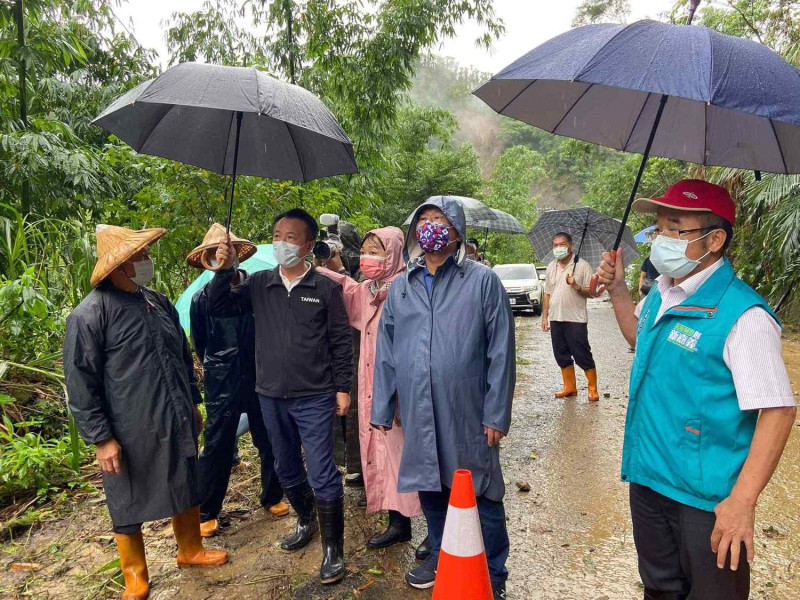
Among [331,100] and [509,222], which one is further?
[509,222]

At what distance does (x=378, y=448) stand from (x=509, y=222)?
7998 mm

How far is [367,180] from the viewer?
359 inches

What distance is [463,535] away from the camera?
229 cm

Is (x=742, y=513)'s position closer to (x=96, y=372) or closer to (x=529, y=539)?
(x=529, y=539)

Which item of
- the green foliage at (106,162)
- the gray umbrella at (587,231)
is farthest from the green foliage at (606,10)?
the gray umbrella at (587,231)

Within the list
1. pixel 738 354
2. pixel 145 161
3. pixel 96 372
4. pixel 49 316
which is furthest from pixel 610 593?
pixel 145 161

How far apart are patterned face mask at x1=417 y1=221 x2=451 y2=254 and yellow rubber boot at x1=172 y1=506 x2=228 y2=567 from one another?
6.72 ft

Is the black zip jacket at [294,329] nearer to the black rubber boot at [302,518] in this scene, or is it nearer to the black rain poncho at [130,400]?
the black rain poncho at [130,400]

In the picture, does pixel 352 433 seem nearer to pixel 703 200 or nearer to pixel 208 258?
pixel 208 258

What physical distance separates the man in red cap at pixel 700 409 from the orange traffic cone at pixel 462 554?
0.63 meters

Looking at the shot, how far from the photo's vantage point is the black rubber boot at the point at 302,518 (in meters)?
3.42

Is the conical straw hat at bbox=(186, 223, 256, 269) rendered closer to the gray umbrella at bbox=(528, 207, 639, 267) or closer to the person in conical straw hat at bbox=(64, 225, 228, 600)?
the person in conical straw hat at bbox=(64, 225, 228, 600)

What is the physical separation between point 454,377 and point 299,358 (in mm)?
1003

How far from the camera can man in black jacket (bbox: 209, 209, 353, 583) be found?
3.16m
